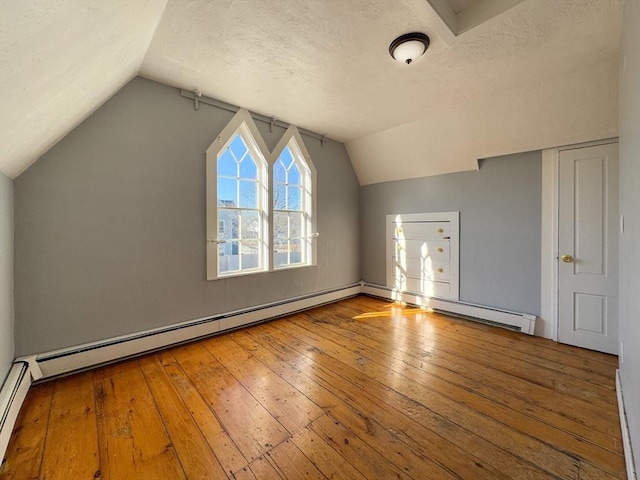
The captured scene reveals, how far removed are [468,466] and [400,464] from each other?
0.33 meters

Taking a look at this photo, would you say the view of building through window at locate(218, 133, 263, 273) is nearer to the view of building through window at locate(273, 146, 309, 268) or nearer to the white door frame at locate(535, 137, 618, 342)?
the view of building through window at locate(273, 146, 309, 268)

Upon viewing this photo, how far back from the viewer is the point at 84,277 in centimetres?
206

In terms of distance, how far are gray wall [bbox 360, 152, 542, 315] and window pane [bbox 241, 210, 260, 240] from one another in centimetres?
238

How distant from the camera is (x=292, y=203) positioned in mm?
3613

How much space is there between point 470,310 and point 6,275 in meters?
4.40

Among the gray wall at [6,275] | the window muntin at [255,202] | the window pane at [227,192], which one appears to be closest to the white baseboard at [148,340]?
the gray wall at [6,275]

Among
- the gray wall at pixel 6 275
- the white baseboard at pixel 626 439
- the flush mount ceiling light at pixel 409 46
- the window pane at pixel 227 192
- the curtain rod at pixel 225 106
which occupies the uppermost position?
the curtain rod at pixel 225 106

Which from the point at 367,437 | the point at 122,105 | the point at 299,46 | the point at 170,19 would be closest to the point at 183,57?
the point at 170,19

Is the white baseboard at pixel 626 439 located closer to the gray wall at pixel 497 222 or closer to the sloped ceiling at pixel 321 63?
the gray wall at pixel 497 222

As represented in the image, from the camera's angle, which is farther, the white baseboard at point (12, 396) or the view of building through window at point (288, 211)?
the view of building through window at point (288, 211)

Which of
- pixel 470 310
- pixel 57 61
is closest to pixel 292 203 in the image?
pixel 57 61

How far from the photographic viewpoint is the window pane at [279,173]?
3.36 m

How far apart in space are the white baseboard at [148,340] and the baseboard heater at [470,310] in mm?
1584

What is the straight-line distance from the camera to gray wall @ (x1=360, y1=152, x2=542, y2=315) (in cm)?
282
